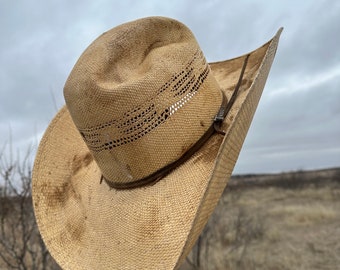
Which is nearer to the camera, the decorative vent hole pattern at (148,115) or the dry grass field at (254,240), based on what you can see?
the decorative vent hole pattern at (148,115)

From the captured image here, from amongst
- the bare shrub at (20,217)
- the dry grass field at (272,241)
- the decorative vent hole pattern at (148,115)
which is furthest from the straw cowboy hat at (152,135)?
the dry grass field at (272,241)

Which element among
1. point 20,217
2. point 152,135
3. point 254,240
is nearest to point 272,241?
point 254,240

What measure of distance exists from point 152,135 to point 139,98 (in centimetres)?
13

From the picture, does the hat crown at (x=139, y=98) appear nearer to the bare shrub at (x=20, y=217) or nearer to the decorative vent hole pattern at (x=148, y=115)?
the decorative vent hole pattern at (x=148, y=115)

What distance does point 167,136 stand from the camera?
141 cm

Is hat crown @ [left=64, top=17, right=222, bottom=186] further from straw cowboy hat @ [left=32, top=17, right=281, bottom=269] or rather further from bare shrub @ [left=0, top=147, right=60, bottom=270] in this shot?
bare shrub @ [left=0, top=147, right=60, bottom=270]

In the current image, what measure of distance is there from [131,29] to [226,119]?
1.49 ft

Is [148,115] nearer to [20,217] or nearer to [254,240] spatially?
[20,217]

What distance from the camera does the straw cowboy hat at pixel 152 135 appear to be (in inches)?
53.4

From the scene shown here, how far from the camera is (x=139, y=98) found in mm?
1380

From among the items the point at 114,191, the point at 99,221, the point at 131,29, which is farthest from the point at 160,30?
the point at 99,221

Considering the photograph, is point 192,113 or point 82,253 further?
point 82,253

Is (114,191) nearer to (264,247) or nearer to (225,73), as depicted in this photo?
(225,73)

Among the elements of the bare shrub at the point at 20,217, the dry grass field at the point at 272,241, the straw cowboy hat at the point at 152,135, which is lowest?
the dry grass field at the point at 272,241
